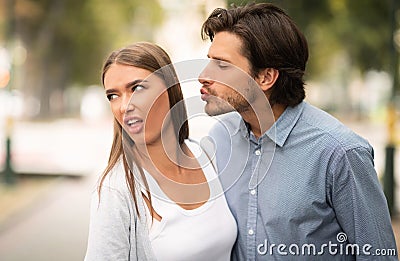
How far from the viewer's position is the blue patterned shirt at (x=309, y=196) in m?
2.45

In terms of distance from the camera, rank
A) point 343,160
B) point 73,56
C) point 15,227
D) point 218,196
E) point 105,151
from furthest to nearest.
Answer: point 73,56 < point 105,151 < point 15,227 < point 218,196 < point 343,160

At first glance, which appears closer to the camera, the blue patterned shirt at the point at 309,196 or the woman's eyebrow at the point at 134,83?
the woman's eyebrow at the point at 134,83

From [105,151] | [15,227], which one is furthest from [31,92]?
[15,227]

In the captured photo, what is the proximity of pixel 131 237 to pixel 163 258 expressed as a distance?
16 cm

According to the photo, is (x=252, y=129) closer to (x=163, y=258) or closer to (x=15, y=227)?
(x=163, y=258)

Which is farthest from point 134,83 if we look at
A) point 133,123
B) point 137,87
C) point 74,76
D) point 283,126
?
point 74,76

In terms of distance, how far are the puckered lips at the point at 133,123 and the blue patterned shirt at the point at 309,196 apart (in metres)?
0.56

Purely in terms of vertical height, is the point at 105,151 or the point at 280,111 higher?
the point at 280,111

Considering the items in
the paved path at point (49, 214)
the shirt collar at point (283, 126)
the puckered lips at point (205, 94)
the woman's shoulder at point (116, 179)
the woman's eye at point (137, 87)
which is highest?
the woman's eye at point (137, 87)

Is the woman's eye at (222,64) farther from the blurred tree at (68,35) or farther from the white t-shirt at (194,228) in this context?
the blurred tree at (68,35)

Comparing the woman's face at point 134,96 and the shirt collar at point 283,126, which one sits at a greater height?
the woman's face at point 134,96

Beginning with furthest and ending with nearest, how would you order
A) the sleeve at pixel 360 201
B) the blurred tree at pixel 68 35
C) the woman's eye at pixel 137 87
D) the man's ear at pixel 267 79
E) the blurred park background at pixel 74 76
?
the blurred tree at pixel 68 35, the blurred park background at pixel 74 76, the man's ear at pixel 267 79, the sleeve at pixel 360 201, the woman's eye at pixel 137 87

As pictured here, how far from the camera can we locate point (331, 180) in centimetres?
249

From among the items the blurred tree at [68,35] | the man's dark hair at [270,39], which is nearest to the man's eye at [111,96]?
the man's dark hair at [270,39]
